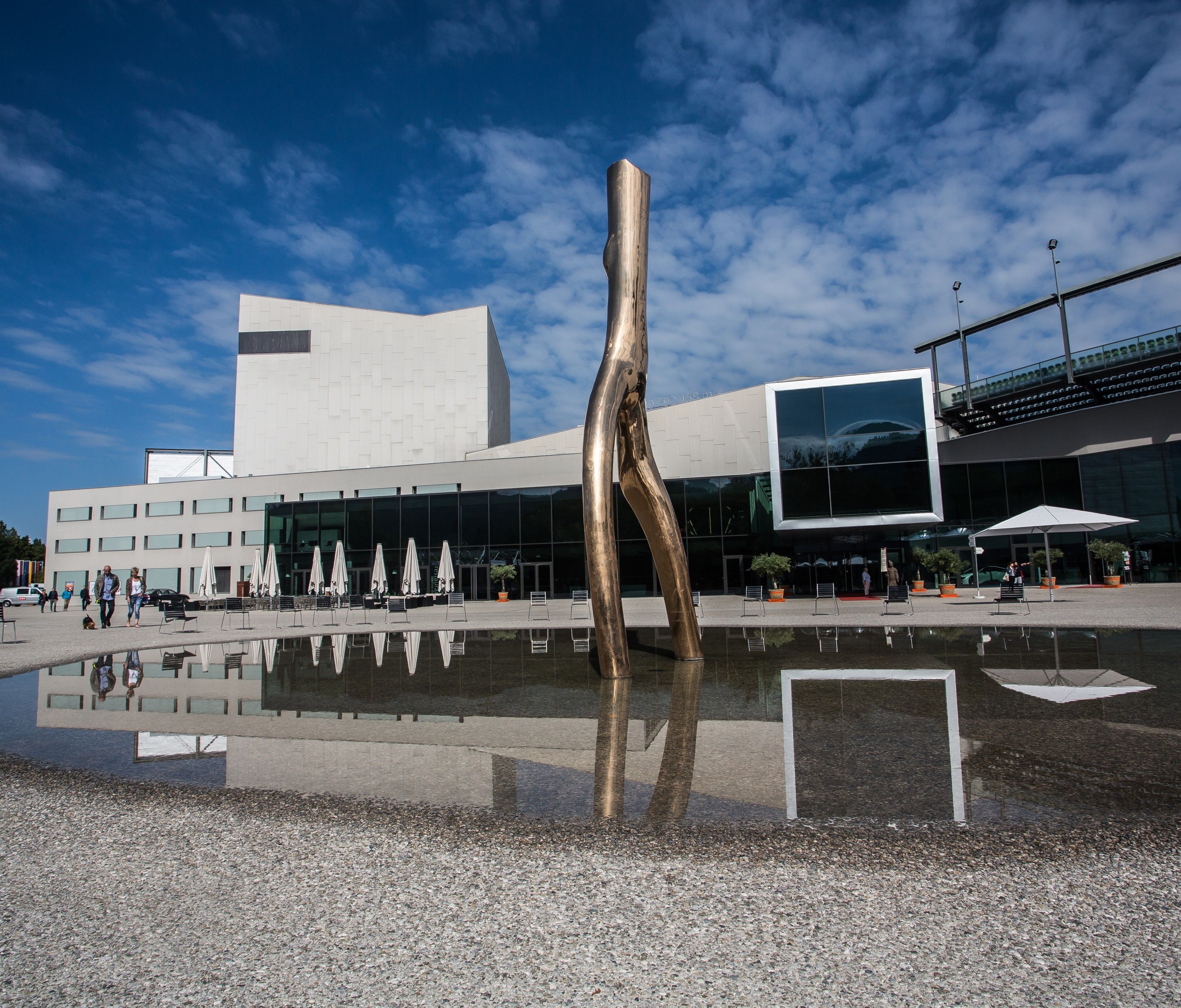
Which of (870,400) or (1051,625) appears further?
(870,400)

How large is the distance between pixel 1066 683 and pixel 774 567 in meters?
19.6

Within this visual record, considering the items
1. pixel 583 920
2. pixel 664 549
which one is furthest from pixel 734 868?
pixel 664 549

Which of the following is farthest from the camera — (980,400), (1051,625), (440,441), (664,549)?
(440,441)

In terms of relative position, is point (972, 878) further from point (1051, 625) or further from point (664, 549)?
point (1051, 625)

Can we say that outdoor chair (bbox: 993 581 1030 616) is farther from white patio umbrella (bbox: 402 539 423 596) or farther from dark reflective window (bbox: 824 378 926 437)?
white patio umbrella (bbox: 402 539 423 596)

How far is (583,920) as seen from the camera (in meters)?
2.88

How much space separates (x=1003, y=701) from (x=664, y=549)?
14.6 feet

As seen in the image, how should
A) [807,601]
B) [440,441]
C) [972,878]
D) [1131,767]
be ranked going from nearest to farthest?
[972,878]
[1131,767]
[807,601]
[440,441]

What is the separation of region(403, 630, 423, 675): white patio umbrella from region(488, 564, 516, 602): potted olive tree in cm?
1520

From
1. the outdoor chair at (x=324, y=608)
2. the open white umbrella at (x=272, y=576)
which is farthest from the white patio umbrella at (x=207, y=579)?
the outdoor chair at (x=324, y=608)

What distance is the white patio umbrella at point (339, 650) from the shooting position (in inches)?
439

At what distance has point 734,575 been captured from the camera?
106 ft

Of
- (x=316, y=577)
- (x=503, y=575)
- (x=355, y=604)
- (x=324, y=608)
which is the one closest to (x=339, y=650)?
(x=355, y=604)

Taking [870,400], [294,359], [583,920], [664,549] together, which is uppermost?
[294,359]
